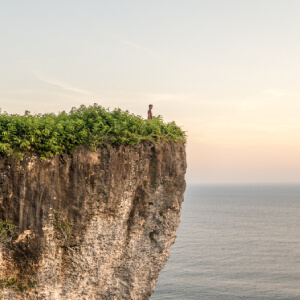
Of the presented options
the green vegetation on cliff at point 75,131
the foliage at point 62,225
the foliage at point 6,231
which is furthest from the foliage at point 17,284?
the green vegetation on cliff at point 75,131

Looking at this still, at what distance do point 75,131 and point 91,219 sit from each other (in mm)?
3680

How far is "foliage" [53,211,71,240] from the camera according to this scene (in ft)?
53.1

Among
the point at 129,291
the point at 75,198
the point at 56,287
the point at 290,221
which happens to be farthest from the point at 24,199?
the point at 290,221

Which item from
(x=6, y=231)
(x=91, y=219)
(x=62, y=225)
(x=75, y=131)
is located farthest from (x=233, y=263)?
(x=6, y=231)

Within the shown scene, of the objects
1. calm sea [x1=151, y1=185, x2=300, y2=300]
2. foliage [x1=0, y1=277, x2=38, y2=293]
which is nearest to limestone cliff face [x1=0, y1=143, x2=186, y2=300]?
foliage [x1=0, y1=277, x2=38, y2=293]

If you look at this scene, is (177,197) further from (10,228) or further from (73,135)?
(10,228)

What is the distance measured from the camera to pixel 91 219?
16.9 meters

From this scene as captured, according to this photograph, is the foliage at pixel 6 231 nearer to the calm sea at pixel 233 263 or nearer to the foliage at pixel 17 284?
the foliage at pixel 17 284

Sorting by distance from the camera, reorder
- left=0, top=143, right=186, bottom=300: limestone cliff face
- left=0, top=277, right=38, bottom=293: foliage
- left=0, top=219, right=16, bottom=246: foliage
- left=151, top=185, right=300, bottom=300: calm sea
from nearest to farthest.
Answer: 1. left=0, top=219, right=16, bottom=246: foliage
2. left=0, top=143, right=186, bottom=300: limestone cliff face
3. left=0, top=277, right=38, bottom=293: foliage
4. left=151, top=185, right=300, bottom=300: calm sea

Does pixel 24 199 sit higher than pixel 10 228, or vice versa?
pixel 24 199

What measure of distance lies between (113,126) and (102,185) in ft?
8.40

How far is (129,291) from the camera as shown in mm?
19078

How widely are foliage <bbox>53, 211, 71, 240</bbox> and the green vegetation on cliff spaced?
2.48m

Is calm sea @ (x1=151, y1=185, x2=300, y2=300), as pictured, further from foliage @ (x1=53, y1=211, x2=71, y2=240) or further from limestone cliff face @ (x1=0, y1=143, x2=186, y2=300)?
foliage @ (x1=53, y1=211, x2=71, y2=240)
